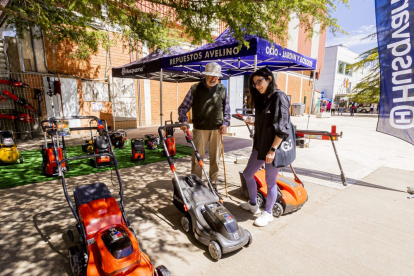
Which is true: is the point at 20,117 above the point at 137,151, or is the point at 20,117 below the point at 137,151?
above

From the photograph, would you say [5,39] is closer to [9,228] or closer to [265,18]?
[9,228]

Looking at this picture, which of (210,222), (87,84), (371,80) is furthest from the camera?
(371,80)

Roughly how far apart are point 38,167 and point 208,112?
4743 mm

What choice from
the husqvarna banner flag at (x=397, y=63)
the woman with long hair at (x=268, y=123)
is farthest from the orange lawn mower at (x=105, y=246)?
the husqvarna banner flag at (x=397, y=63)

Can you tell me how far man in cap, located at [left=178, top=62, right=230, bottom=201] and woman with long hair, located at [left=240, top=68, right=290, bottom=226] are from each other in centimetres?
85

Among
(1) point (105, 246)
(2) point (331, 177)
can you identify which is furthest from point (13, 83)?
(2) point (331, 177)

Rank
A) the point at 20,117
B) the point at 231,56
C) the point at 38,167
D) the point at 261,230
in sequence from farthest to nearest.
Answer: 1. the point at 20,117
2. the point at 38,167
3. the point at 231,56
4. the point at 261,230

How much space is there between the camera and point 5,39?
8.70 m

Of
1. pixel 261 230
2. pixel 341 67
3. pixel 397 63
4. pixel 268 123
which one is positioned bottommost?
pixel 261 230

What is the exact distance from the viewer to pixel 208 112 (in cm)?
367

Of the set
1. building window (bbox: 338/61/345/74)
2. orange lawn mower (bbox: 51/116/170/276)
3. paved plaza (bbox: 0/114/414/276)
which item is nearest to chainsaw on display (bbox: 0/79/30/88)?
paved plaza (bbox: 0/114/414/276)

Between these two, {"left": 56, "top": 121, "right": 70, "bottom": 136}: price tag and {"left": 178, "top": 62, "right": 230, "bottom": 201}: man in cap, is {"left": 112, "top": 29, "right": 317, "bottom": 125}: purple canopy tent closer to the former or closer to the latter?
{"left": 178, "top": 62, "right": 230, "bottom": 201}: man in cap

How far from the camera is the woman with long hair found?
2533 mm

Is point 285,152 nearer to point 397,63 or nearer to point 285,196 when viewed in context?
point 285,196
